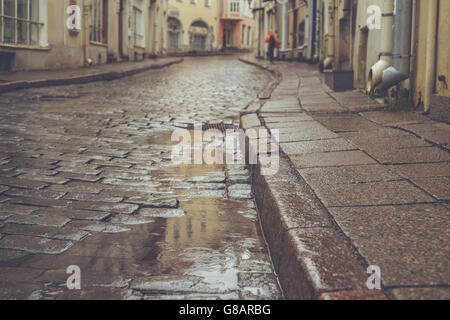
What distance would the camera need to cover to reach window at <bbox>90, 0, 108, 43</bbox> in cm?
1778

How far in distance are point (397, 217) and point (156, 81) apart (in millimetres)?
11561

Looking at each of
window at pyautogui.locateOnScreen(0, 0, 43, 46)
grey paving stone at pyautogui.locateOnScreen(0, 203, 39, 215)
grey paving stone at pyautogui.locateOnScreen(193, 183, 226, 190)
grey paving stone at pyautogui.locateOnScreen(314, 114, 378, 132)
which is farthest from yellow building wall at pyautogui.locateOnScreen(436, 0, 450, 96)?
window at pyautogui.locateOnScreen(0, 0, 43, 46)

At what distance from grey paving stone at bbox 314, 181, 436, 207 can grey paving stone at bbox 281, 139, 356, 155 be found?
106 centimetres

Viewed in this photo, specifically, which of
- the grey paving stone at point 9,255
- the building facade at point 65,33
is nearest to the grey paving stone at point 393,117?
the grey paving stone at point 9,255

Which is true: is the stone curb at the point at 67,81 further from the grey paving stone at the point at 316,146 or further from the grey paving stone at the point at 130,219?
the grey paving stone at the point at 130,219

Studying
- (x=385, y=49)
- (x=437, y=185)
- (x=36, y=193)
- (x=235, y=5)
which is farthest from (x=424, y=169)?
(x=235, y=5)

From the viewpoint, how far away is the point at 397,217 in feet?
7.65

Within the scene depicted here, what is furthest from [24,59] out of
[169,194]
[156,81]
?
[169,194]

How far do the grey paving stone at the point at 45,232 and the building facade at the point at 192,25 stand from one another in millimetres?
41537

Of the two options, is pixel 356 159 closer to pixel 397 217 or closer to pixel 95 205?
pixel 397 217

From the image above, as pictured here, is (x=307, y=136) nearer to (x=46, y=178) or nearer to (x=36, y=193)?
(x=46, y=178)

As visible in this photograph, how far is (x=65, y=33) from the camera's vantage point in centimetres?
1484

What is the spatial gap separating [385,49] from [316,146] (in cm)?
341

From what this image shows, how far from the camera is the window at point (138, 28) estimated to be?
24059 millimetres
